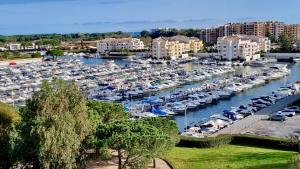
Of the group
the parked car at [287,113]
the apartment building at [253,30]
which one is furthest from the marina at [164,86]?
the apartment building at [253,30]

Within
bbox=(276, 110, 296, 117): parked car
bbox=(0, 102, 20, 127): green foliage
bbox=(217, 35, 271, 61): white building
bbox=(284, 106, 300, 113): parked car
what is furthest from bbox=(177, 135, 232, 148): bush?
bbox=(217, 35, 271, 61): white building

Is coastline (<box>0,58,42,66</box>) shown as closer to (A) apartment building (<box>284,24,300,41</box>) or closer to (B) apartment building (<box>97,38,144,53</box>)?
(B) apartment building (<box>97,38,144,53</box>)

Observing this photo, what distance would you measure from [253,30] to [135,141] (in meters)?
99.4

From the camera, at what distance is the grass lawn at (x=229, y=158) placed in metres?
18.3

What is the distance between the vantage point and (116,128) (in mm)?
16250

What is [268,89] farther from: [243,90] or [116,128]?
[116,128]

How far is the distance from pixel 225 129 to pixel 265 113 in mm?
6396

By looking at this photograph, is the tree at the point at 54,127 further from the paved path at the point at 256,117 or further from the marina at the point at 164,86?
the marina at the point at 164,86

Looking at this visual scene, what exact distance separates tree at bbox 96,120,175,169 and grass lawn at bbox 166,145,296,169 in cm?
262

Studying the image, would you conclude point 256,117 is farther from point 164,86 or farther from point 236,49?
point 236,49

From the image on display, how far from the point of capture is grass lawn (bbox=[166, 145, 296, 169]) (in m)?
18.3

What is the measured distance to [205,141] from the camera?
75.0 ft

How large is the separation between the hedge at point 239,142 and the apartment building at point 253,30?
88851mm

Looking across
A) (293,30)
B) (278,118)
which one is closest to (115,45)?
(293,30)
